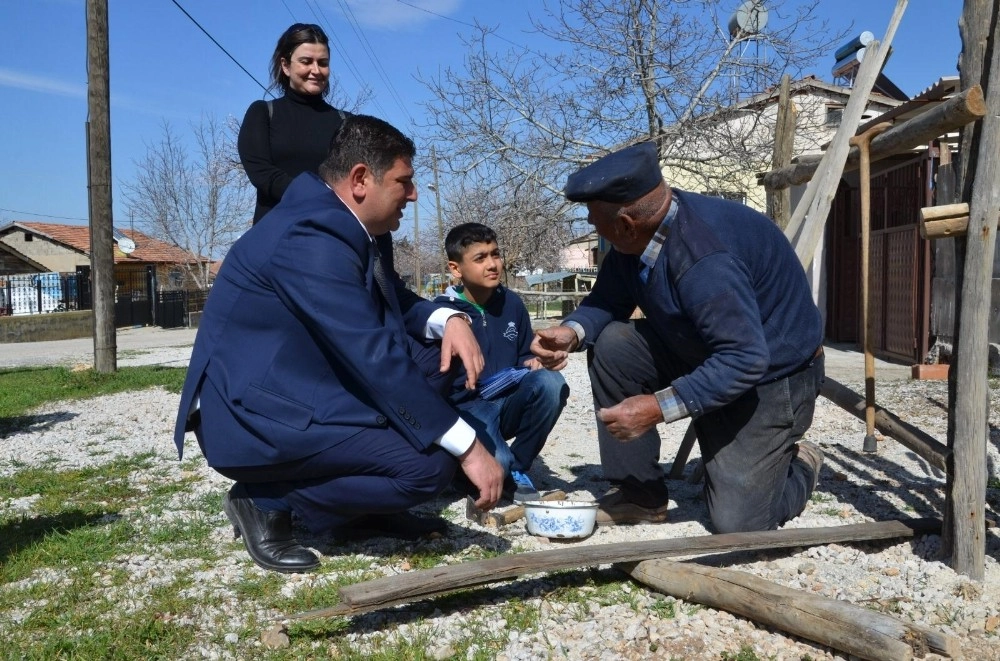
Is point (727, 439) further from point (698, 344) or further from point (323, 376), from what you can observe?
point (323, 376)

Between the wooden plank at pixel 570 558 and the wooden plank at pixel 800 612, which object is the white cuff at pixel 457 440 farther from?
the wooden plank at pixel 800 612

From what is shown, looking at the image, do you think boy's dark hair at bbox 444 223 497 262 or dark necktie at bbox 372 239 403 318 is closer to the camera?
dark necktie at bbox 372 239 403 318

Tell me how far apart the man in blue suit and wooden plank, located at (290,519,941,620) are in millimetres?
253

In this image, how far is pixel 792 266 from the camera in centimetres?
334

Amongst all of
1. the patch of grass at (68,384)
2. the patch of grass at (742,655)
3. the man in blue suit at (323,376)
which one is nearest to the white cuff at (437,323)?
the man in blue suit at (323,376)

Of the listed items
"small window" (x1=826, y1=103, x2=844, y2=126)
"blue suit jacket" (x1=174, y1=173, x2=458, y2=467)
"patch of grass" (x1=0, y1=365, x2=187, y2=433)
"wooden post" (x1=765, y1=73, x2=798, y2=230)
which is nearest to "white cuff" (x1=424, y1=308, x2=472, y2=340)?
"blue suit jacket" (x1=174, y1=173, x2=458, y2=467)

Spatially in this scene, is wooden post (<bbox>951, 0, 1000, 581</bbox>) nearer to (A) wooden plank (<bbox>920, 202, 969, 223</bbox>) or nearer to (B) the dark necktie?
(A) wooden plank (<bbox>920, 202, 969, 223</bbox>)

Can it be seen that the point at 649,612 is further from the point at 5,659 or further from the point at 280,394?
the point at 5,659

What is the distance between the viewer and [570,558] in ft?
9.22

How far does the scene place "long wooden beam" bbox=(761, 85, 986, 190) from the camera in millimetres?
2914

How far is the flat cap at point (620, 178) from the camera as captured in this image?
10.1 feet

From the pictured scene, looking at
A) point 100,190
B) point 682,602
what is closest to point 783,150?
point 682,602

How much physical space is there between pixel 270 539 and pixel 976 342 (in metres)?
2.52

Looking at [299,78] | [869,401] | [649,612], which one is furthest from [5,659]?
[869,401]
